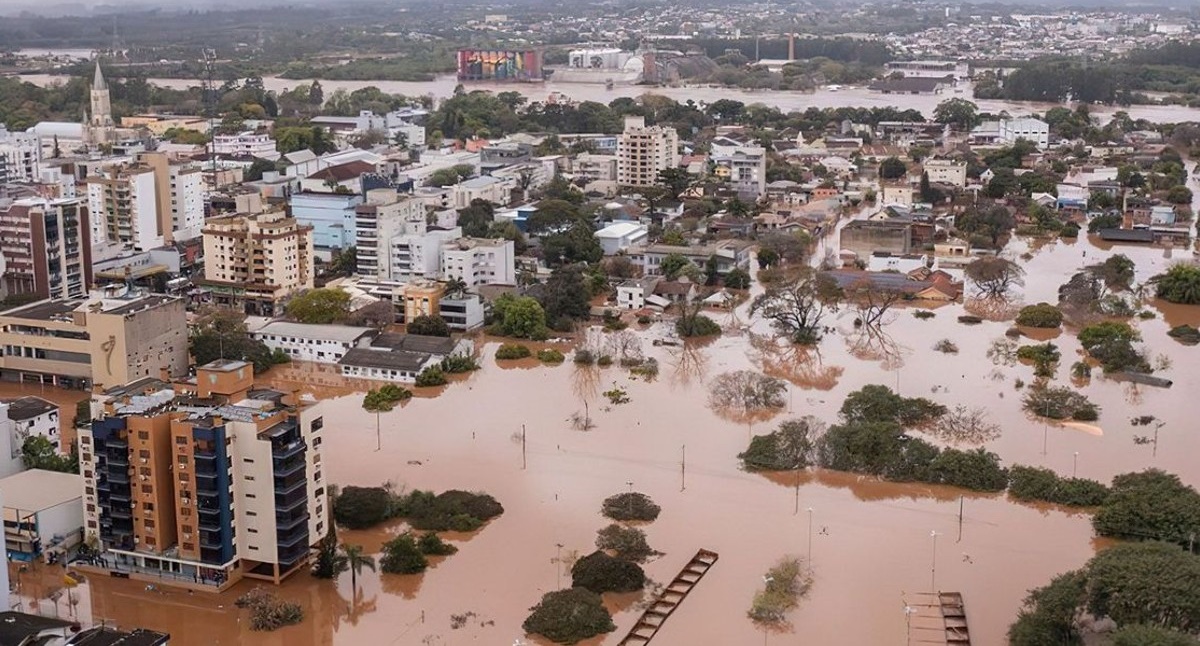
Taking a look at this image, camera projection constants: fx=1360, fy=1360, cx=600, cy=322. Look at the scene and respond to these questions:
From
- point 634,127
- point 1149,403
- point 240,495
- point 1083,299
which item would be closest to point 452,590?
point 240,495

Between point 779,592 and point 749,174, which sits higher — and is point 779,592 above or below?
A: below

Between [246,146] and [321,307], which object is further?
[246,146]

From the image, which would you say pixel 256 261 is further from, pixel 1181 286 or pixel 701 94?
pixel 701 94

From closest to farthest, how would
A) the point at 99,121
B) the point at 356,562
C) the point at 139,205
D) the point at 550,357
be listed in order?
the point at 356,562 < the point at 550,357 < the point at 139,205 < the point at 99,121

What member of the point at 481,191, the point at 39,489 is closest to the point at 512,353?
the point at 39,489

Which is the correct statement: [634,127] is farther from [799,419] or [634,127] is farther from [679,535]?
[679,535]

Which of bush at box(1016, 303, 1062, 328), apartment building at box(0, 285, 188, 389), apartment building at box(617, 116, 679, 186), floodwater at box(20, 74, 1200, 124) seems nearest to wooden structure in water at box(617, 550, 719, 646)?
apartment building at box(0, 285, 188, 389)

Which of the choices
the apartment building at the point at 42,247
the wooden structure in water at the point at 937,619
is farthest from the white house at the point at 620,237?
the wooden structure in water at the point at 937,619

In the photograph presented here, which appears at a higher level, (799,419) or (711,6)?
(711,6)
